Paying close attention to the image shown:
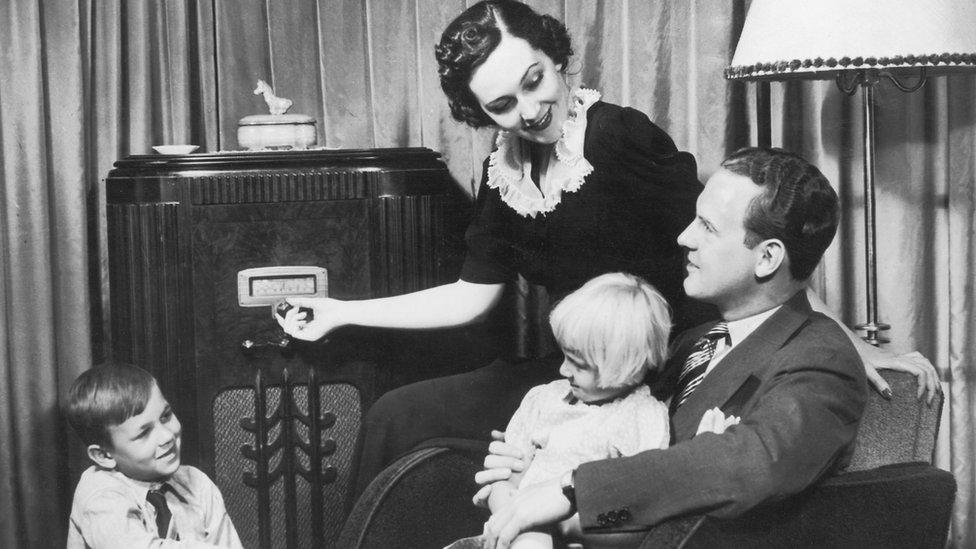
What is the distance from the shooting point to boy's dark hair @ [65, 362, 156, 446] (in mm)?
1917

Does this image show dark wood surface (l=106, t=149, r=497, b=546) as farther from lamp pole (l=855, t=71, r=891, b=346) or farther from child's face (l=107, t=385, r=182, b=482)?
lamp pole (l=855, t=71, r=891, b=346)

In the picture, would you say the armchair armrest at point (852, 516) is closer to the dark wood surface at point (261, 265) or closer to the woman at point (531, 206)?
the woman at point (531, 206)

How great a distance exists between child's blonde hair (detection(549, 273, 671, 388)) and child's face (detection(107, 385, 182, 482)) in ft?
2.70

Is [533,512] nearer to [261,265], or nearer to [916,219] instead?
[261,265]

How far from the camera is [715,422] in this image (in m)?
1.50

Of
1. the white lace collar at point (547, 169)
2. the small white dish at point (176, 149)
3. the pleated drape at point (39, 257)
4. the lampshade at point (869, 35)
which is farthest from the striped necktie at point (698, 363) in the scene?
the pleated drape at point (39, 257)

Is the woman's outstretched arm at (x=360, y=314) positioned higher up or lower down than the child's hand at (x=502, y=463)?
higher up

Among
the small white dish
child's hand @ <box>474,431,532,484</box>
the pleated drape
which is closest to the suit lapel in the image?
child's hand @ <box>474,431,532,484</box>

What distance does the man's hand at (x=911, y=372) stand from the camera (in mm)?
1604

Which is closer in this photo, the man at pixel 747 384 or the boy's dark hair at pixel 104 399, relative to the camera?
the man at pixel 747 384

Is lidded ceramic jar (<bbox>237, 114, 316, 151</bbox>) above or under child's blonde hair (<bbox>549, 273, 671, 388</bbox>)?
above

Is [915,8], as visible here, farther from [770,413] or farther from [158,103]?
[158,103]

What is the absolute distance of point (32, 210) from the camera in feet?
8.13

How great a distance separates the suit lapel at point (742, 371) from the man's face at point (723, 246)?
0.08m
